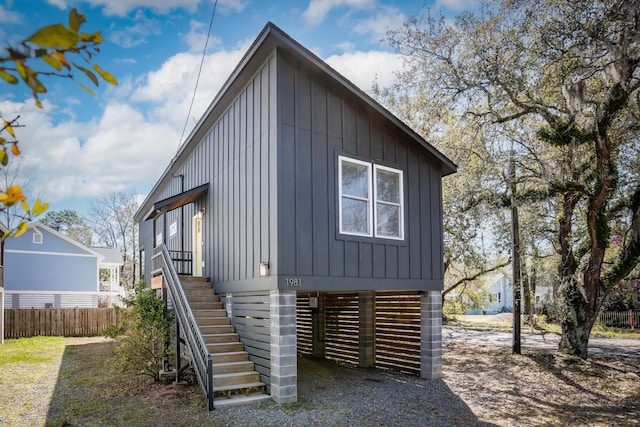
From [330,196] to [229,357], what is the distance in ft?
11.1

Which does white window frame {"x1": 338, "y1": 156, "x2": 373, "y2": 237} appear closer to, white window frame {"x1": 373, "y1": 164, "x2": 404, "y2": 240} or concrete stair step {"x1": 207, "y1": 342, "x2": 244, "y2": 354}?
white window frame {"x1": 373, "y1": 164, "x2": 404, "y2": 240}

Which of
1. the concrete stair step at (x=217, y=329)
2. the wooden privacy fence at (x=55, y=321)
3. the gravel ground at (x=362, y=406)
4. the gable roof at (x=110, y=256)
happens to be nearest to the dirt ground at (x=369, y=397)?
the gravel ground at (x=362, y=406)

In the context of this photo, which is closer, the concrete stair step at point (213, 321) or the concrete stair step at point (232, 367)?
the concrete stair step at point (232, 367)

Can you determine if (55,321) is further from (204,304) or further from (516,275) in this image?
(516,275)

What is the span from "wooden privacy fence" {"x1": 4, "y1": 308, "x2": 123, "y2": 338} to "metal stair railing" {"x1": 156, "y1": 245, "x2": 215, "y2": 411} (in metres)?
10.4

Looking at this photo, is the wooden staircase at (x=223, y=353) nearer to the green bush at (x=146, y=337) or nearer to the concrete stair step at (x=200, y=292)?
the concrete stair step at (x=200, y=292)

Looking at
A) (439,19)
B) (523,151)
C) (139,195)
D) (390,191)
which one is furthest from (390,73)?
(139,195)

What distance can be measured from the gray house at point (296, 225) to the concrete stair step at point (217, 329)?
0.07 ft

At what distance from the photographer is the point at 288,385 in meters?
7.64

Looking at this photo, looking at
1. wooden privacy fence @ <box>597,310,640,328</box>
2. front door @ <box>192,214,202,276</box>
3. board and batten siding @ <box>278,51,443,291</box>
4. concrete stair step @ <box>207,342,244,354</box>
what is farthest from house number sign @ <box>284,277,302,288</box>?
wooden privacy fence @ <box>597,310,640,328</box>

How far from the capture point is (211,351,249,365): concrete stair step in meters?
8.48

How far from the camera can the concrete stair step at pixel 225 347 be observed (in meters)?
8.73

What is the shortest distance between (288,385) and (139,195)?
105 feet

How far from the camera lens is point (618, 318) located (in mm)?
23547
